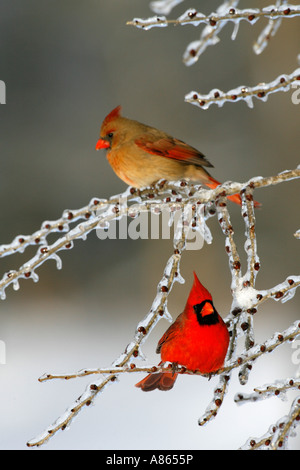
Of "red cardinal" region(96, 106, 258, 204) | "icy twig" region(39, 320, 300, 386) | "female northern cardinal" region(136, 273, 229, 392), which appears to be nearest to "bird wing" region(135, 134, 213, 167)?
"red cardinal" region(96, 106, 258, 204)

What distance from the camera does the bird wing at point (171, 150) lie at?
173 centimetres

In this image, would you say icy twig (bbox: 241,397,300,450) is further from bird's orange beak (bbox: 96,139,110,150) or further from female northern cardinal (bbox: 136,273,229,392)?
bird's orange beak (bbox: 96,139,110,150)

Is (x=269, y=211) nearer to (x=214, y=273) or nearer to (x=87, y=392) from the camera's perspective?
(x=214, y=273)

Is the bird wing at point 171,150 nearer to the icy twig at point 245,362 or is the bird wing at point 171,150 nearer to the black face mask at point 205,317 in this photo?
the black face mask at point 205,317

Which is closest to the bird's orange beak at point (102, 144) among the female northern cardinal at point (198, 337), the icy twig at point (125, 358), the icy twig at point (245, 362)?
the female northern cardinal at point (198, 337)

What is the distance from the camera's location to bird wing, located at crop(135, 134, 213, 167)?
1734 millimetres

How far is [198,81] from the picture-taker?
4125mm

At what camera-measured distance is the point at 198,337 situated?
1200mm

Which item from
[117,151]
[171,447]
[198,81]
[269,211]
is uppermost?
[198,81]

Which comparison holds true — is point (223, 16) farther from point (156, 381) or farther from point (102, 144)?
point (102, 144)

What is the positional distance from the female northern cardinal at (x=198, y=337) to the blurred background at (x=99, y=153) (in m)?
2.27

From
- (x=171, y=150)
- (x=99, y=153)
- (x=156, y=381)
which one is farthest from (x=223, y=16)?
(x=99, y=153)

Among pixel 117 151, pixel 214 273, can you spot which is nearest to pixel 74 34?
pixel 214 273

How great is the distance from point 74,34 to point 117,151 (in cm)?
289
